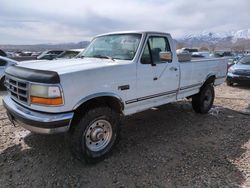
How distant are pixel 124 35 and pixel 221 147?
8.96 feet

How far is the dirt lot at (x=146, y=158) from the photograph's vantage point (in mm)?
3488

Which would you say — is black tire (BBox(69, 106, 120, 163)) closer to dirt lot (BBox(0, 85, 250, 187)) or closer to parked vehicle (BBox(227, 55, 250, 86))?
dirt lot (BBox(0, 85, 250, 187))

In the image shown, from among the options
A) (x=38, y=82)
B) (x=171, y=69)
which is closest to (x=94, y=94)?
(x=38, y=82)

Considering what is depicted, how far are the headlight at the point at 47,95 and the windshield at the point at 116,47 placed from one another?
155cm

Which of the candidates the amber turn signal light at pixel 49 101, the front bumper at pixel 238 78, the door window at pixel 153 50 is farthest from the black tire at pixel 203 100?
the front bumper at pixel 238 78

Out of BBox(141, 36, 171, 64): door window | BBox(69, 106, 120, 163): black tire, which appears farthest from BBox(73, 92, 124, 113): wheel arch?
BBox(141, 36, 171, 64): door window

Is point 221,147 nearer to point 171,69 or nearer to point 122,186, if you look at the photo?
point 171,69

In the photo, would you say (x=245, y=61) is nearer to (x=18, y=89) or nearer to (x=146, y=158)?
(x=146, y=158)

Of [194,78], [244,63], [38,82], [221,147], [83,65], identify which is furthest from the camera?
[244,63]

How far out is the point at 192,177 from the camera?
358 cm

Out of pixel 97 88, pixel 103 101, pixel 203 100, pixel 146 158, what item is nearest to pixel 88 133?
pixel 103 101

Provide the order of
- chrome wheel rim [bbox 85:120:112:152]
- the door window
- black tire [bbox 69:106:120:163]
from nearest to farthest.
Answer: black tire [bbox 69:106:120:163] < chrome wheel rim [bbox 85:120:112:152] < the door window

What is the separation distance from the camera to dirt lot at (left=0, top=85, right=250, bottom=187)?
349cm

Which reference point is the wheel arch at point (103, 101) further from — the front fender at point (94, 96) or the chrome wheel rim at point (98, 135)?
the chrome wheel rim at point (98, 135)
